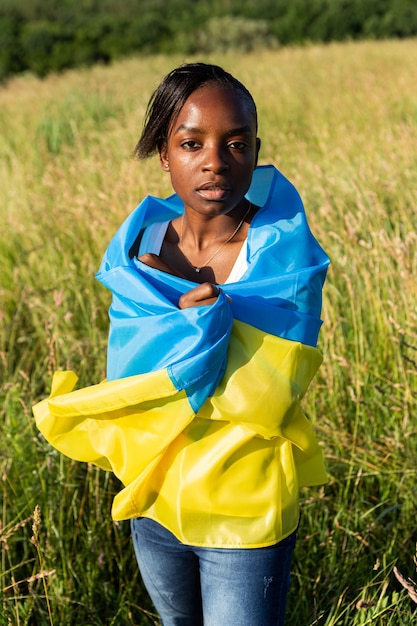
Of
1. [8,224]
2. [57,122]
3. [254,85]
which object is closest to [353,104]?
[254,85]

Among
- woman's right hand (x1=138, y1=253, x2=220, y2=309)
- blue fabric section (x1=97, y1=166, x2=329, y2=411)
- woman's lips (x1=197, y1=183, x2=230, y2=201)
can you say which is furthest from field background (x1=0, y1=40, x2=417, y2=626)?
woman's lips (x1=197, y1=183, x2=230, y2=201)

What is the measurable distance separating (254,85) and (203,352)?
7573 mm

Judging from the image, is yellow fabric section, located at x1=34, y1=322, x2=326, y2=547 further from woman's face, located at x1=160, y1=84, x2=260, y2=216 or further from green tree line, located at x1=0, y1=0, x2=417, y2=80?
green tree line, located at x1=0, y1=0, x2=417, y2=80

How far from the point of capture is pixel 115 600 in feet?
6.28

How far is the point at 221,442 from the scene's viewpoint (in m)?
1.21

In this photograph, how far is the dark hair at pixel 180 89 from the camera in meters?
1.28

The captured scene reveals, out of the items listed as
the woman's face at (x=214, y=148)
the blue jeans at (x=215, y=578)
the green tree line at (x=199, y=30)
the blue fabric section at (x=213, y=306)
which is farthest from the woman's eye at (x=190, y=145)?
the green tree line at (x=199, y=30)

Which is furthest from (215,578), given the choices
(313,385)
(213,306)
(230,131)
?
(313,385)

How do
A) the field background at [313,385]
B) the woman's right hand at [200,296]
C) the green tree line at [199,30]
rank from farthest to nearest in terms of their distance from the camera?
the green tree line at [199,30] < the field background at [313,385] < the woman's right hand at [200,296]

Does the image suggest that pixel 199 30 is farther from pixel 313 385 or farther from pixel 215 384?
pixel 215 384

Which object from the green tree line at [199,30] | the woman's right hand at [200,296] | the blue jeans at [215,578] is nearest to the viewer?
the woman's right hand at [200,296]

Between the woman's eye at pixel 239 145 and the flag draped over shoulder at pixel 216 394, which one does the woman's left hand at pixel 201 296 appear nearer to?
the flag draped over shoulder at pixel 216 394

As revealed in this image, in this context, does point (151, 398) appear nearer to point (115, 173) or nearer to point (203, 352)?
point (203, 352)

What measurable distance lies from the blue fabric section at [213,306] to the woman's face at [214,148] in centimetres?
10
